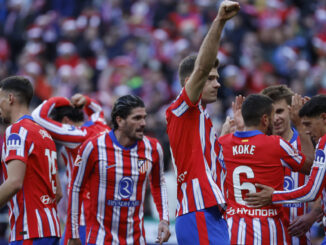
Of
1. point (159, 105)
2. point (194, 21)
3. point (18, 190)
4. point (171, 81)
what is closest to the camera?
point (18, 190)

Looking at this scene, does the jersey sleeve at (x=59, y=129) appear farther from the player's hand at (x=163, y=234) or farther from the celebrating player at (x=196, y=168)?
the celebrating player at (x=196, y=168)

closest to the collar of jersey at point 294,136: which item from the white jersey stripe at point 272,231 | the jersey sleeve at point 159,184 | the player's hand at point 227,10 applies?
the white jersey stripe at point 272,231

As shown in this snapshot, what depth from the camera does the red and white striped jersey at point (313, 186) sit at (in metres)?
6.20

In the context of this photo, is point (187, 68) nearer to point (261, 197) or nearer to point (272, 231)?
point (261, 197)

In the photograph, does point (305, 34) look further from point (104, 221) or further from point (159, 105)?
point (104, 221)

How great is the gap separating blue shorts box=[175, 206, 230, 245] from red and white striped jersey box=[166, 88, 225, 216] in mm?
65

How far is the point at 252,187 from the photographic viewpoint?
670 cm

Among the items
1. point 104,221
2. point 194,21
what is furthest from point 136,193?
point 194,21

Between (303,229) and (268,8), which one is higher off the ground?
(268,8)

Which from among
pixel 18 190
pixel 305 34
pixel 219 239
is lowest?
pixel 219 239

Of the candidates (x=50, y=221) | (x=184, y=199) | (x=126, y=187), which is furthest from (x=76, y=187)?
(x=184, y=199)

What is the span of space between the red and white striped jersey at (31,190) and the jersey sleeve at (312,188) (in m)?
2.30

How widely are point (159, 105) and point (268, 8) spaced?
4.88 meters

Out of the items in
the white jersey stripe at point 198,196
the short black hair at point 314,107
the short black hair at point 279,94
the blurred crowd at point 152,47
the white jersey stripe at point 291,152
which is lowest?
the white jersey stripe at point 198,196
